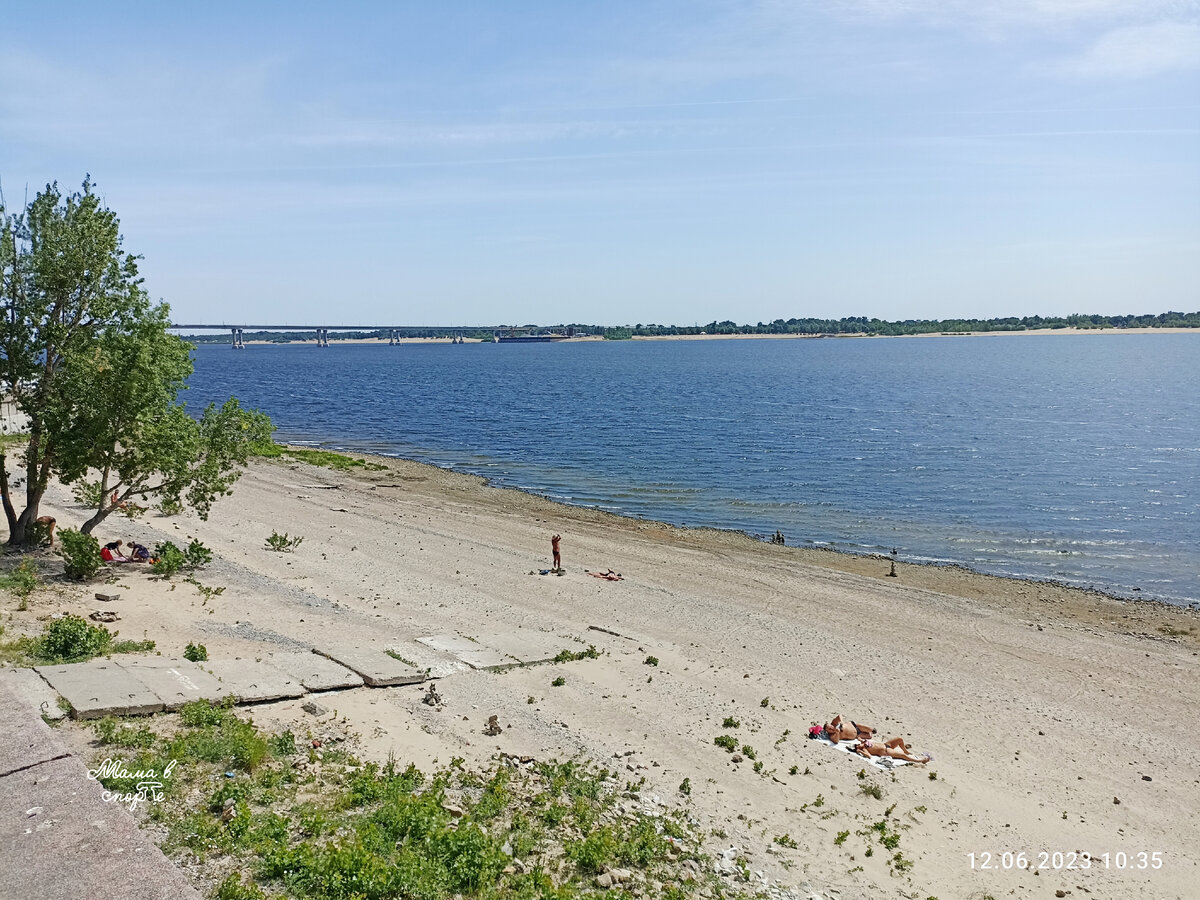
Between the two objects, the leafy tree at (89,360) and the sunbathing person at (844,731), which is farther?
the leafy tree at (89,360)

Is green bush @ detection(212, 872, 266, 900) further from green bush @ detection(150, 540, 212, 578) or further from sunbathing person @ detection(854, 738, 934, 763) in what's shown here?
green bush @ detection(150, 540, 212, 578)

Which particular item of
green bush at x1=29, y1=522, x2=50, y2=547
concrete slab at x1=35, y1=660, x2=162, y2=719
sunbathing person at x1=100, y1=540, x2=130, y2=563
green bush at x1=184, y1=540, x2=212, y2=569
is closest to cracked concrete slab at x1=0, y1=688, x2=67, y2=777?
concrete slab at x1=35, y1=660, x2=162, y2=719

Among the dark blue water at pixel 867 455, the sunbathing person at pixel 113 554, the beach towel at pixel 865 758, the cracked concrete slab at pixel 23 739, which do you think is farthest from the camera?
the dark blue water at pixel 867 455

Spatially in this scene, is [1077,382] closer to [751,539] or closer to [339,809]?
[751,539]

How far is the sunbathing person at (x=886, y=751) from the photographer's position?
17.3 meters

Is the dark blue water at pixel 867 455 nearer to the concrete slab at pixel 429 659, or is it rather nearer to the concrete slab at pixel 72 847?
the concrete slab at pixel 429 659

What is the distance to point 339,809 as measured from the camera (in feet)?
39.4

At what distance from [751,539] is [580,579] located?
12219 mm

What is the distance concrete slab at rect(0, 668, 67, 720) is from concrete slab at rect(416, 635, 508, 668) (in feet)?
26.9

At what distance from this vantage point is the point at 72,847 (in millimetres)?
10156

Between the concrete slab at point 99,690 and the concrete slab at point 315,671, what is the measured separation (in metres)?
2.86

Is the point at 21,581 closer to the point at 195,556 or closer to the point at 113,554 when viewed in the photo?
the point at 113,554

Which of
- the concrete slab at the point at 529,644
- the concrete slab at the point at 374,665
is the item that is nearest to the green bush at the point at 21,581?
the concrete slab at the point at 374,665

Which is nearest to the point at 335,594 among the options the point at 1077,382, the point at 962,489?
the point at 962,489
